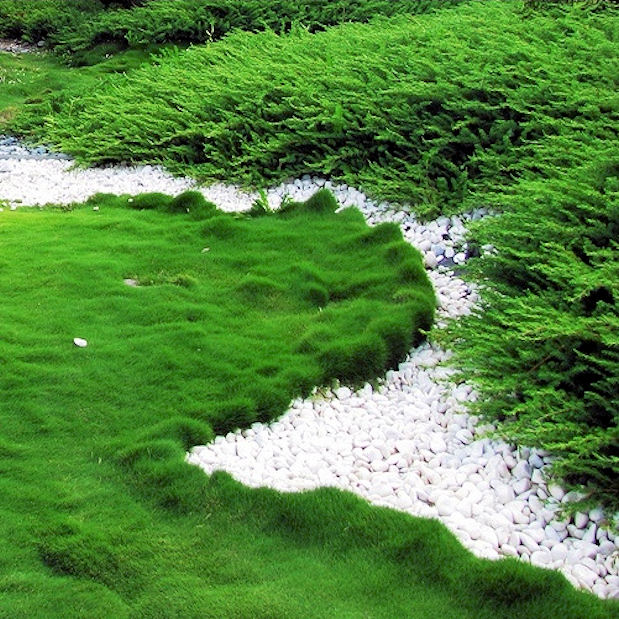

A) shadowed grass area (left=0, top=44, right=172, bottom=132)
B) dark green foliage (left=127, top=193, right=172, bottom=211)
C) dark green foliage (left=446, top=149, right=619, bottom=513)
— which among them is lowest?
shadowed grass area (left=0, top=44, right=172, bottom=132)

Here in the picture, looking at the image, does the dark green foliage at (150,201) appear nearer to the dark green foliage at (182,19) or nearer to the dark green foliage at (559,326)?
the dark green foliage at (559,326)

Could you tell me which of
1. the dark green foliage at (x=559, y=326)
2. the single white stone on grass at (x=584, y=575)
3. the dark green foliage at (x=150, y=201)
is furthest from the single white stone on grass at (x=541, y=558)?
the dark green foliage at (x=150, y=201)

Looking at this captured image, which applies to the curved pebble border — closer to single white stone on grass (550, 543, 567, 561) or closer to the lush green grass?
single white stone on grass (550, 543, 567, 561)

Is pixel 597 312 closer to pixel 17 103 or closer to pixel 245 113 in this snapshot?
pixel 245 113

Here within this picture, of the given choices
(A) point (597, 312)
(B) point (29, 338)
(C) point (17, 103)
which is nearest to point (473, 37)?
(A) point (597, 312)

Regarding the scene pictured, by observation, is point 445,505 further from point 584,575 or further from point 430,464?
point 584,575

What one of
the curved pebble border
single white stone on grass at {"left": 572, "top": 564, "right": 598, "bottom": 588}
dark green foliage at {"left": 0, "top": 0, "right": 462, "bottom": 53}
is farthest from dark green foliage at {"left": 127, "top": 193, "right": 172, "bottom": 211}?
dark green foliage at {"left": 0, "top": 0, "right": 462, "bottom": 53}

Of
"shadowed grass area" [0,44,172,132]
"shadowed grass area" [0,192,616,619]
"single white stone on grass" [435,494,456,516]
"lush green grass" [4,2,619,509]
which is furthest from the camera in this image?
"shadowed grass area" [0,44,172,132]

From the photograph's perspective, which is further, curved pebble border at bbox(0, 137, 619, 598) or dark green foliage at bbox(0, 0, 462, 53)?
dark green foliage at bbox(0, 0, 462, 53)
